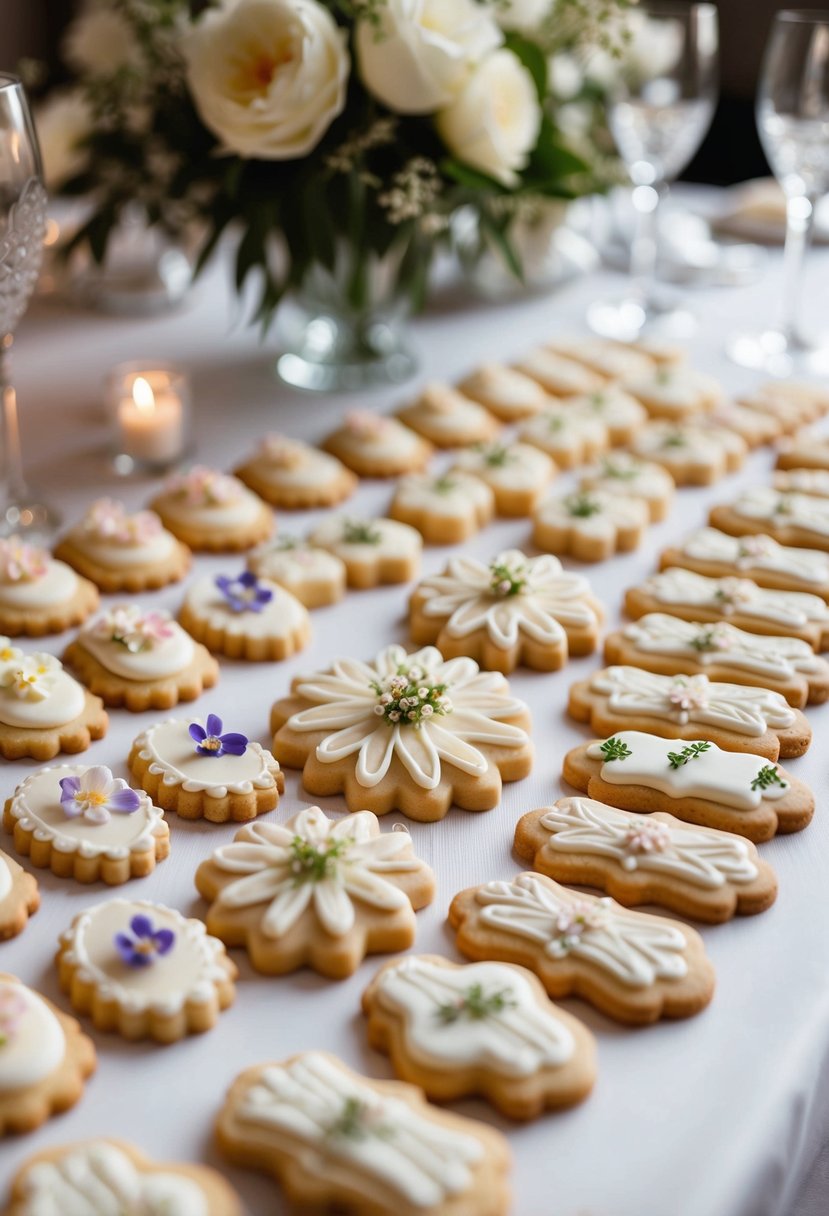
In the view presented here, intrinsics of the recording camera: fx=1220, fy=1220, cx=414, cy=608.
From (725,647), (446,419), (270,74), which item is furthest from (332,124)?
(725,647)

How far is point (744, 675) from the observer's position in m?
1.18

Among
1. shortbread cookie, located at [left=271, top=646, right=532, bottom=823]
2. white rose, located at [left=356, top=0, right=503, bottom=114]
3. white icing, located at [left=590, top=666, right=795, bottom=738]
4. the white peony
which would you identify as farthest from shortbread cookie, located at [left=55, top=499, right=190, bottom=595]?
the white peony

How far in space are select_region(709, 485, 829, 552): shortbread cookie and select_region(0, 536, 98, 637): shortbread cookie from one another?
0.75 m

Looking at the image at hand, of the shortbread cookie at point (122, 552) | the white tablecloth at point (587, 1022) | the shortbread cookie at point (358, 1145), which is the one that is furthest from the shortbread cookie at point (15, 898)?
the shortbread cookie at point (122, 552)

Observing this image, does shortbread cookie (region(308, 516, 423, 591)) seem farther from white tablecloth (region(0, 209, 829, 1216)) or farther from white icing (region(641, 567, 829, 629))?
white icing (region(641, 567, 829, 629))

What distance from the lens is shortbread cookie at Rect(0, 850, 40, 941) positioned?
897 mm

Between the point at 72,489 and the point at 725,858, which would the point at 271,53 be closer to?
the point at 72,489

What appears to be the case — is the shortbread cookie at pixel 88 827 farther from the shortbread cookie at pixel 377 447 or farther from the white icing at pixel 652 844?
the shortbread cookie at pixel 377 447

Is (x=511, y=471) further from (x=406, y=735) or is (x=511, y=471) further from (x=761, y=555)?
(x=406, y=735)

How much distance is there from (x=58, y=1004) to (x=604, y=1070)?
38 centimetres

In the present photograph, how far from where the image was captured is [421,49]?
145 centimetres

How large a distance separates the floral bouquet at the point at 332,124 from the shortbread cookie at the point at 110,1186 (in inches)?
45.3

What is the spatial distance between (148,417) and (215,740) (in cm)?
62

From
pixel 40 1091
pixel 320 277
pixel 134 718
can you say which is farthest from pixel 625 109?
pixel 40 1091
